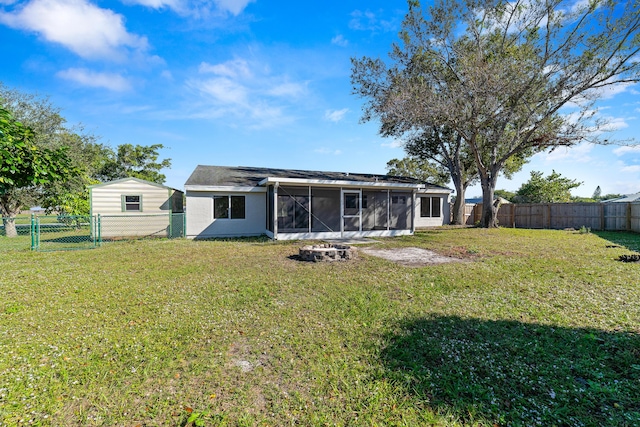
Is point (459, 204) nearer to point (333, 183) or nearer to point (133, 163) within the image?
point (333, 183)

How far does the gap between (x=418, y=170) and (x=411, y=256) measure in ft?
81.9

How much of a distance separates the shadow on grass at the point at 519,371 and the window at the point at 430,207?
51.2ft

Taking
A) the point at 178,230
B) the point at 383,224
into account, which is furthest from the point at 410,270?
the point at 178,230

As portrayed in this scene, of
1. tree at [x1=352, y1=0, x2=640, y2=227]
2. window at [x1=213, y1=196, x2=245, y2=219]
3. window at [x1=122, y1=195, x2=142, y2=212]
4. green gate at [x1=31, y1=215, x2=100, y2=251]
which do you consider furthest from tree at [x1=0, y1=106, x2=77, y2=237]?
tree at [x1=352, y1=0, x2=640, y2=227]

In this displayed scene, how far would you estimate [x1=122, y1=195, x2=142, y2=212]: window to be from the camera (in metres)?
12.5

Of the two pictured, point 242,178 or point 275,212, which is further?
point 242,178

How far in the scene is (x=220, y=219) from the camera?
12.1 metres

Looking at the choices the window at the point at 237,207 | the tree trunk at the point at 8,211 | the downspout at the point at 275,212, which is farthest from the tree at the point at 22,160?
the tree trunk at the point at 8,211

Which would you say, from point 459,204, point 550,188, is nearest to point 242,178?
point 459,204

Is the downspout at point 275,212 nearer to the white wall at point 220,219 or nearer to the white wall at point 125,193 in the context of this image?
the white wall at point 220,219

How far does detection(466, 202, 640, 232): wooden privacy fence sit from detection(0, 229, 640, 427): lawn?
12568 mm

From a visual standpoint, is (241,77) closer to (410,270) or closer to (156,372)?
(410,270)

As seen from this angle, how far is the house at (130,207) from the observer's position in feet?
40.2

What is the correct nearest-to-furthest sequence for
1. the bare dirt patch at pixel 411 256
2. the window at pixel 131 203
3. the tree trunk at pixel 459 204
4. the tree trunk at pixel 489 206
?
the bare dirt patch at pixel 411 256 → the window at pixel 131 203 → the tree trunk at pixel 489 206 → the tree trunk at pixel 459 204
